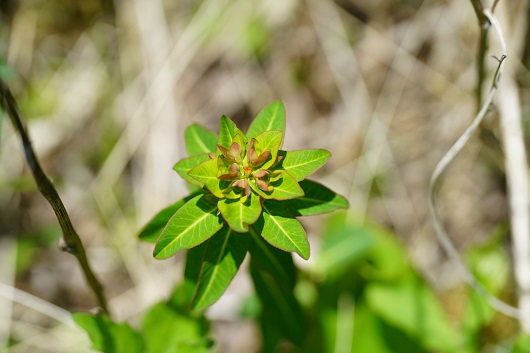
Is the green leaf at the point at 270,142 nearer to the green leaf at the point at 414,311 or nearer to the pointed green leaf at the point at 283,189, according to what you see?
the pointed green leaf at the point at 283,189

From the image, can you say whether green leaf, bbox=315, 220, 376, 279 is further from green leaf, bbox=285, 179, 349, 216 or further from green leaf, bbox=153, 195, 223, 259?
green leaf, bbox=153, 195, 223, 259

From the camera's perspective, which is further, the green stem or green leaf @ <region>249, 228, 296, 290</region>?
the green stem

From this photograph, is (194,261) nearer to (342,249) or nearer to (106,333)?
(106,333)

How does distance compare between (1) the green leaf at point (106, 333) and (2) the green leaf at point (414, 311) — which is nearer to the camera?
(1) the green leaf at point (106, 333)

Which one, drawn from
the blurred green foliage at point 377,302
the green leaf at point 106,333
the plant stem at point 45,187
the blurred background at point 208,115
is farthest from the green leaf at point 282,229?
the blurred background at point 208,115

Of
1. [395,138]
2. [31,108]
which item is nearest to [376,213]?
[395,138]

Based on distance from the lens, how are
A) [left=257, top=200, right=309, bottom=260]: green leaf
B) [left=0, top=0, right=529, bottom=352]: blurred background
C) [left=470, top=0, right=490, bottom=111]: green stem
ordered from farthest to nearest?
[left=0, top=0, right=529, bottom=352]: blurred background → [left=470, top=0, right=490, bottom=111]: green stem → [left=257, top=200, right=309, bottom=260]: green leaf

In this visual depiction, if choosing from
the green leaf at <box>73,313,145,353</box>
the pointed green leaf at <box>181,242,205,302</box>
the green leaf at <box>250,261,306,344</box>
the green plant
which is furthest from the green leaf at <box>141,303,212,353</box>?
the green plant

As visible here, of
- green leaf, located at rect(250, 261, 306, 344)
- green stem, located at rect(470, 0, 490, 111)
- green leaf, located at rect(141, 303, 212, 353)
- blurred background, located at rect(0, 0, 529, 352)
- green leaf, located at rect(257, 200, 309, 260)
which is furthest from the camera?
blurred background, located at rect(0, 0, 529, 352)
